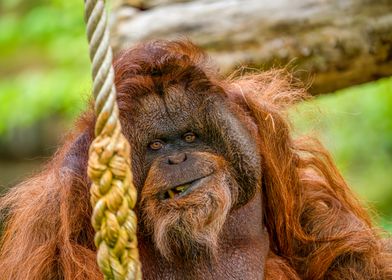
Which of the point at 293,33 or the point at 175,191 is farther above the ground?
the point at 293,33

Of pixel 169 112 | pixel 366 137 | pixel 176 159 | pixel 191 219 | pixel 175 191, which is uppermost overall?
pixel 169 112

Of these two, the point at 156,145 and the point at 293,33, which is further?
the point at 293,33

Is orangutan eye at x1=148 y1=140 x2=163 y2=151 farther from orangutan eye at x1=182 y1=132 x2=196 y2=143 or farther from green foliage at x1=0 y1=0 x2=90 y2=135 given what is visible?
green foliage at x1=0 y1=0 x2=90 y2=135

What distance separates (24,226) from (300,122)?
1948 millimetres

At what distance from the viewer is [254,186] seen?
396cm

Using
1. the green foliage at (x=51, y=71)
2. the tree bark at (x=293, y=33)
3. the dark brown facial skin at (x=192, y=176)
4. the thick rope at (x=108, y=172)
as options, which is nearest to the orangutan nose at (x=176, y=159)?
the dark brown facial skin at (x=192, y=176)

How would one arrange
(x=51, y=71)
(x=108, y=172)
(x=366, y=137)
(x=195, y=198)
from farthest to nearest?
(x=51, y=71) → (x=366, y=137) → (x=195, y=198) → (x=108, y=172)

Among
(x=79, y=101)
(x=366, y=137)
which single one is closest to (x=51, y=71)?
(x=79, y=101)

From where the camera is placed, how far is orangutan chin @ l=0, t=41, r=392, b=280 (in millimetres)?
3648

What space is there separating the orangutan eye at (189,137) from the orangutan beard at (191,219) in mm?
196

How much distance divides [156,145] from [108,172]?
1.10m

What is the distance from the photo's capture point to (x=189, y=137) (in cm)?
378

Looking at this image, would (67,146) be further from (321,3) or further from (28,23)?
(28,23)

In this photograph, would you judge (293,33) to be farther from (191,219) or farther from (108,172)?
(108,172)
